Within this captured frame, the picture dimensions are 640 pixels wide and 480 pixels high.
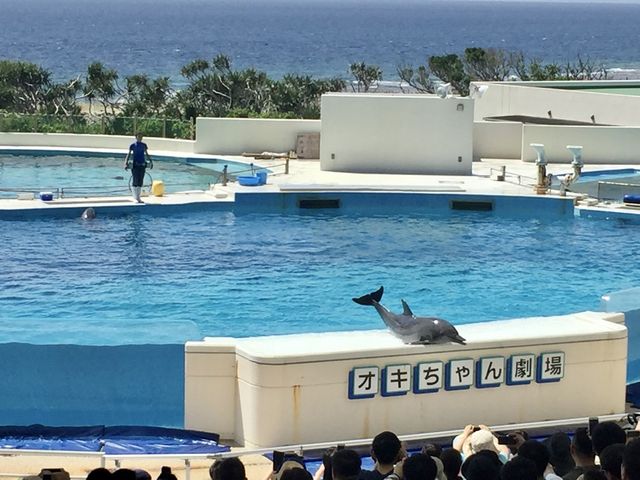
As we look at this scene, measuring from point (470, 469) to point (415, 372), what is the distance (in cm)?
386

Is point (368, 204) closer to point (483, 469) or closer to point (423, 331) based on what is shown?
point (423, 331)

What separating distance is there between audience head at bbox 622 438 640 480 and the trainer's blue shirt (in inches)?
552

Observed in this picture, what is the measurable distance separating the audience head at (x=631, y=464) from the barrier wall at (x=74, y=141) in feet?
63.5

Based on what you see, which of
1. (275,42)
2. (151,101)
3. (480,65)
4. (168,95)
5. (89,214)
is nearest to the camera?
(89,214)

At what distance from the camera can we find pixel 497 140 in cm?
2336

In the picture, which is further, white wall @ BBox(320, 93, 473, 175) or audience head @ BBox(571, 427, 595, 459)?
white wall @ BBox(320, 93, 473, 175)

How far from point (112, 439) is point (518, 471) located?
4490 mm

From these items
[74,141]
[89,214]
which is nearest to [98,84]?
[74,141]

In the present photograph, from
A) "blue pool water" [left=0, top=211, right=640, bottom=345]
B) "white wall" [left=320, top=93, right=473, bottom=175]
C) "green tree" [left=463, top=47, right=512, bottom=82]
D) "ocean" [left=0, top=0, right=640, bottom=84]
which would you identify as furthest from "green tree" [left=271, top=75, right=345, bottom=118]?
"ocean" [left=0, top=0, right=640, bottom=84]

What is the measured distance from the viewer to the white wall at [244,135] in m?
23.3

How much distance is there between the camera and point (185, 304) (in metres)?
14.0

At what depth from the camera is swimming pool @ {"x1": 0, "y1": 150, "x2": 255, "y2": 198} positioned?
20.0 meters

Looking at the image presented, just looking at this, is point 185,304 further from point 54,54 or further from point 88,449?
point 54,54

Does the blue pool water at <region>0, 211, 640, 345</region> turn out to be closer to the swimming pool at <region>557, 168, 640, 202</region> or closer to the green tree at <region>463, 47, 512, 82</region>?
the swimming pool at <region>557, 168, 640, 202</region>
